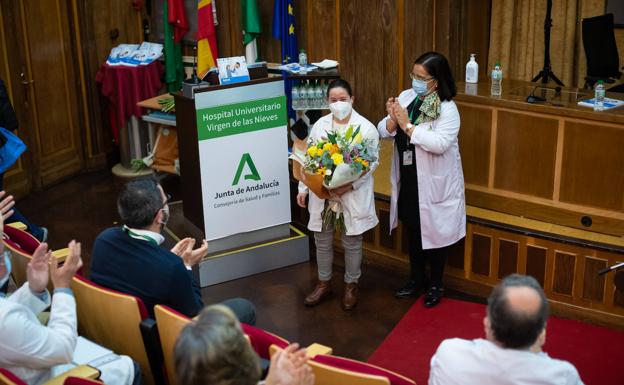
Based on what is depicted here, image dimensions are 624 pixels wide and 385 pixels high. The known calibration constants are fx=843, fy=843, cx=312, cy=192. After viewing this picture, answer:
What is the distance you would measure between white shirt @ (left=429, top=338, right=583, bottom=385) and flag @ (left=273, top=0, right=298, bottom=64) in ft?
15.7

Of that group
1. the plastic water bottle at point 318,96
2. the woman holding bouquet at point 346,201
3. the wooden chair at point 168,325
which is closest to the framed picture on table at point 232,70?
the woman holding bouquet at point 346,201

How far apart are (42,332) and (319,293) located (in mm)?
2464

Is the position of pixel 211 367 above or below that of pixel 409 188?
above

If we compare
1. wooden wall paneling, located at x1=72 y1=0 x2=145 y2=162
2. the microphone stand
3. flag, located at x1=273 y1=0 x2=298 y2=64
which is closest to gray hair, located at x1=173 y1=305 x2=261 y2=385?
flag, located at x1=273 y1=0 x2=298 y2=64

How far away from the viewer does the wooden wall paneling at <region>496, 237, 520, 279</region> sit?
513 centimetres

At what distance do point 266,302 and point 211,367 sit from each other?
10.2 feet

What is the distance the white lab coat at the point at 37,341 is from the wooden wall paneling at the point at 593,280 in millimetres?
2789

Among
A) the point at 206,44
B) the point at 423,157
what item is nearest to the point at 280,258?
the point at 423,157

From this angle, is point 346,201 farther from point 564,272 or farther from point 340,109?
point 564,272

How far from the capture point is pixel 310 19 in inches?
279

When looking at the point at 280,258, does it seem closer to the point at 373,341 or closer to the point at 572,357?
the point at 373,341

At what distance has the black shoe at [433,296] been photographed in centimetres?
514

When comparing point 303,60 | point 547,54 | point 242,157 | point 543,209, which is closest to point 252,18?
point 303,60

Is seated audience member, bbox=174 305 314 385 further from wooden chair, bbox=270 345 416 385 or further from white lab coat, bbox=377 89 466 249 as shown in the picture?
white lab coat, bbox=377 89 466 249
